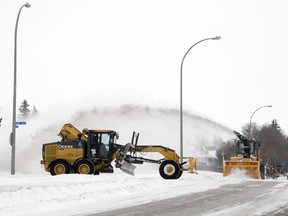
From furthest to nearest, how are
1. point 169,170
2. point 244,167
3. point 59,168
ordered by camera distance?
1. point 244,167
2. point 169,170
3. point 59,168

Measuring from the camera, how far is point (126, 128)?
4400 cm

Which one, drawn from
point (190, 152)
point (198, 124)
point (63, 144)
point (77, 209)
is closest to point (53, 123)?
point (198, 124)

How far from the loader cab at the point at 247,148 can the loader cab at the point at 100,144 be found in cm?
1569

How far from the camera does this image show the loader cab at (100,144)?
25.4 meters

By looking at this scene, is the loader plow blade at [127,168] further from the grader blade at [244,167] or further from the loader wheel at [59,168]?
the grader blade at [244,167]

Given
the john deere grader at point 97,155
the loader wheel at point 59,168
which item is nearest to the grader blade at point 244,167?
the john deere grader at point 97,155

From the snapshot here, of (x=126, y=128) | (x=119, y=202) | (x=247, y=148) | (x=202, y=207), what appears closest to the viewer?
(x=202, y=207)

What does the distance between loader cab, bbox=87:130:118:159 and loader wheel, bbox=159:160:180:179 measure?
9.05 ft

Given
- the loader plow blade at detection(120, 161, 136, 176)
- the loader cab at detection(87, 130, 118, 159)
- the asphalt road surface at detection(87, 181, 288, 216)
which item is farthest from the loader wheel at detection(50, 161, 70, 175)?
the asphalt road surface at detection(87, 181, 288, 216)

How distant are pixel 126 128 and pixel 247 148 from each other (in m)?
11.0

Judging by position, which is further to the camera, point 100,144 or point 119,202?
point 100,144

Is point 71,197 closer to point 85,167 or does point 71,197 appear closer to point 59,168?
point 85,167

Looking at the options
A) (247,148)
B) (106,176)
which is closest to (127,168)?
(106,176)

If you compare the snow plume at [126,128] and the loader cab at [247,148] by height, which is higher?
the snow plume at [126,128]
